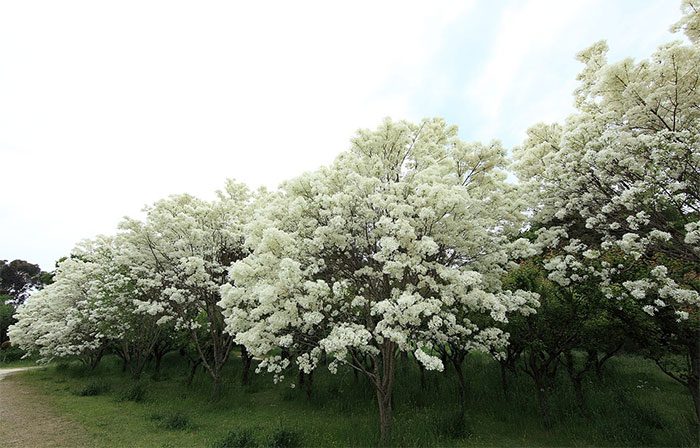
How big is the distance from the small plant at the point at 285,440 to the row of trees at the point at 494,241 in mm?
2633

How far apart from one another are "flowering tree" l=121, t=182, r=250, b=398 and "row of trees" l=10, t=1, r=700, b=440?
7.21 feet

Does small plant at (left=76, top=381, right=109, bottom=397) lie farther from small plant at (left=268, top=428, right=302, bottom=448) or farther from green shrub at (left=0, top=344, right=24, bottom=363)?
green shrub at (left=0, top=344, right=24, bottom=363)

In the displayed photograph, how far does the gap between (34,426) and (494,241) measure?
18998 mm

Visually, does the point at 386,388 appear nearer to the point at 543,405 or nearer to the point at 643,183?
the point at 543,405

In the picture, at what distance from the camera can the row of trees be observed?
943 centimetres

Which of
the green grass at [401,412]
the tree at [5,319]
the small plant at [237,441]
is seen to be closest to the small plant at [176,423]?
the green grass at [401,412]

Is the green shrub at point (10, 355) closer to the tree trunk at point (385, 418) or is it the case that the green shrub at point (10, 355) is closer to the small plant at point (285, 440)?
the small plant at point (285, 440)

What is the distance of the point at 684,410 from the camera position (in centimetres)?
1572

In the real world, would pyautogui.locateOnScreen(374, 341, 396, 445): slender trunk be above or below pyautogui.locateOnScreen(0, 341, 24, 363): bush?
below

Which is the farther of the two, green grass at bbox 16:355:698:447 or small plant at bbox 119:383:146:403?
small plant at bbox 119:383:146:403

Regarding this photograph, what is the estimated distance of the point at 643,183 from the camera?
8.87m

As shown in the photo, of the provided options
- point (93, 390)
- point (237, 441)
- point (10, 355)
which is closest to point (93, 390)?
point (93, 390)

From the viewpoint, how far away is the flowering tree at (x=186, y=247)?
694 inches

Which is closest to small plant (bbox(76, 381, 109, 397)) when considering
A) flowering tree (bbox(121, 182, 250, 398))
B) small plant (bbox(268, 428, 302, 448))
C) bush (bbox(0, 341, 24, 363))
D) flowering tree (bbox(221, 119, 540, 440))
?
flowering tree (bbox(121, 182, 250, 398))
